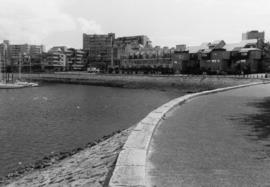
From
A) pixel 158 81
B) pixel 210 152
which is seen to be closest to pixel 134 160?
pixel 210 152

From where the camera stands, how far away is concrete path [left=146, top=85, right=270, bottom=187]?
511 centimetres

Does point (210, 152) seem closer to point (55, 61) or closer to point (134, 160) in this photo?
point (134, 160)

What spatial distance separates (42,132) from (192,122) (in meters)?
13.8

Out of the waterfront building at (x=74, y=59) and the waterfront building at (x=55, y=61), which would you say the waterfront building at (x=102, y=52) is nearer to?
the waterfront building at (x=74, y=59)

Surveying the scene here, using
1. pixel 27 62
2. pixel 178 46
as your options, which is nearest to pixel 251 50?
pixel 178 46

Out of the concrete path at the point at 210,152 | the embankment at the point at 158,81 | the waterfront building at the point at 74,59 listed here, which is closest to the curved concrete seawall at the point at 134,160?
the concrete path at the point at 210,152

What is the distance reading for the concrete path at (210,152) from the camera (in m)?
5.11

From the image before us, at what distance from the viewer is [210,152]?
6.77m

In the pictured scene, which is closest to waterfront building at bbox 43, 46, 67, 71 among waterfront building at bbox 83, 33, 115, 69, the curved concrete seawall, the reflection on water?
waterfront building at bbox 83, 33, 115, 69

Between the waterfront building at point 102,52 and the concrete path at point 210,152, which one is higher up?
the waterfront building at point 102,52

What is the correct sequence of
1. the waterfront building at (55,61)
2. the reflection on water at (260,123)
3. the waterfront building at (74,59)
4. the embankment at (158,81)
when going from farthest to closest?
the waterfront building at (74,59) < the waterfront building at (55,61) < the embankment at (158,81) < the reflection on water at (260,123)

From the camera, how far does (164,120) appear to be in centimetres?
1080

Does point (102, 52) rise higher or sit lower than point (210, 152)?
higher

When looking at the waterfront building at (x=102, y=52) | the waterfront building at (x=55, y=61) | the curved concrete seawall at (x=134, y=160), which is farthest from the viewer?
→ the waterfront building at (x=102, y=52)
